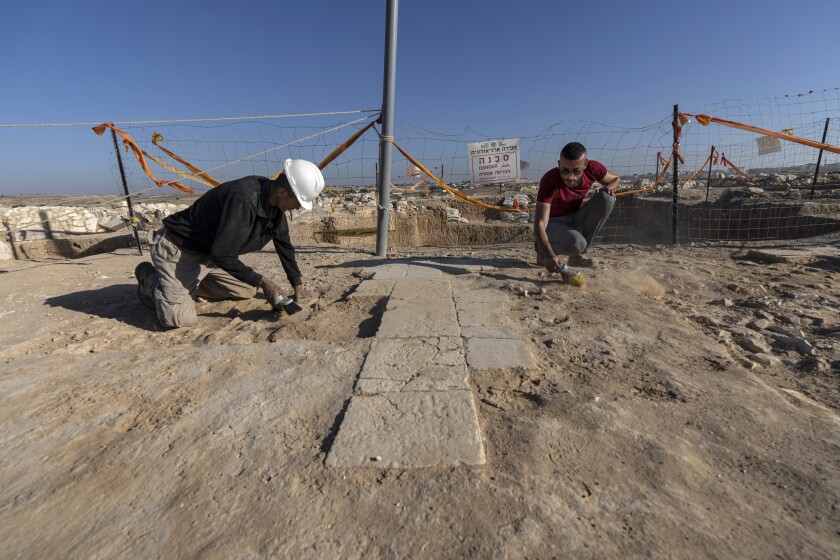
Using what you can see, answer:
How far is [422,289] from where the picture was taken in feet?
12.3

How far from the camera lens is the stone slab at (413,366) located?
2135 millimetres

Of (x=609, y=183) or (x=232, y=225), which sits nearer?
(x=232, y=225)

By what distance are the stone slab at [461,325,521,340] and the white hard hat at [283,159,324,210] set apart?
4.49ft

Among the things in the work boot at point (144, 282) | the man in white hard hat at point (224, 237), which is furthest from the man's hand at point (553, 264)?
the work boot at point (144, 282)

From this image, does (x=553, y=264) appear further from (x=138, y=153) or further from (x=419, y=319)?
(x=138, y=153)

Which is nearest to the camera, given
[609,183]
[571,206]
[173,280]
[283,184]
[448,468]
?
[448,468]

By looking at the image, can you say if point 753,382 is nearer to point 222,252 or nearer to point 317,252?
point 222,252

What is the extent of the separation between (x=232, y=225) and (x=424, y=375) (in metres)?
1.72

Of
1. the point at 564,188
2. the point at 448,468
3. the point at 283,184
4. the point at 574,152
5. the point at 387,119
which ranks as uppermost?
the point at 387,119

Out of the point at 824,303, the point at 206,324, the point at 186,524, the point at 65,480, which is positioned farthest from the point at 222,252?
the point at 824,303

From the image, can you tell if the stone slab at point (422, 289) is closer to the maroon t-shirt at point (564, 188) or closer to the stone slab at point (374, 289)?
the stone slab at point (374, 289)

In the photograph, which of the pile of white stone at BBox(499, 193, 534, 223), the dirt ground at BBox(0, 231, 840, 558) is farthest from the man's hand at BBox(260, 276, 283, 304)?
the pile of white stone at BBox(499, 193, 534, 223)

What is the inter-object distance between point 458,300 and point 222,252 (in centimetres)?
176

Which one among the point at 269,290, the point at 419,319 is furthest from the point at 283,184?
the point at 419,319
